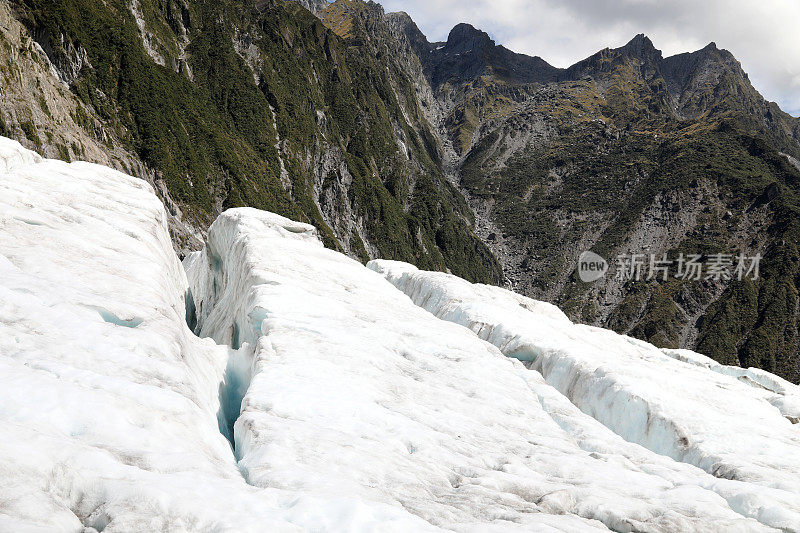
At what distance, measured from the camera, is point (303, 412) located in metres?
16.0

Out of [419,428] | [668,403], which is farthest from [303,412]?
[668,403]

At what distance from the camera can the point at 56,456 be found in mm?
8586

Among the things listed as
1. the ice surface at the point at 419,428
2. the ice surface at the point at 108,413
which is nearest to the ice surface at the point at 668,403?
the ice surface at the point at 419,428

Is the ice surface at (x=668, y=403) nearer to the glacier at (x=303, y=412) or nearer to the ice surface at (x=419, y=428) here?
the glacier at (x=303, y=412)

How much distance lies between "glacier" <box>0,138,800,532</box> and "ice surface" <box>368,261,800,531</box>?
15 cm

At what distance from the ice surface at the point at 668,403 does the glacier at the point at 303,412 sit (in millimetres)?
147

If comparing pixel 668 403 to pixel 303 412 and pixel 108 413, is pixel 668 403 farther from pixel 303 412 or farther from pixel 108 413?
pixel 108 413

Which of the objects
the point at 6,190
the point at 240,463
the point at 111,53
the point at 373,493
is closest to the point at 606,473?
the point at 373,493

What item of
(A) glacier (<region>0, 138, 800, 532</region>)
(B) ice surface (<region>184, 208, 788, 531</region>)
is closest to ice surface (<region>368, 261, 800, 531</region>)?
(A) glacier (<region>0, 138, 800, 532</region>)

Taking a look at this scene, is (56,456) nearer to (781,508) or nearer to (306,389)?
(306,389)

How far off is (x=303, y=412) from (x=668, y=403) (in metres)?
24.7

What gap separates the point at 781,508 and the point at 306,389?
57.2 feet

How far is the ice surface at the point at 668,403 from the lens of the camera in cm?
2172

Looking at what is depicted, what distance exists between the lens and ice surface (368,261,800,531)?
2172 centimetres
